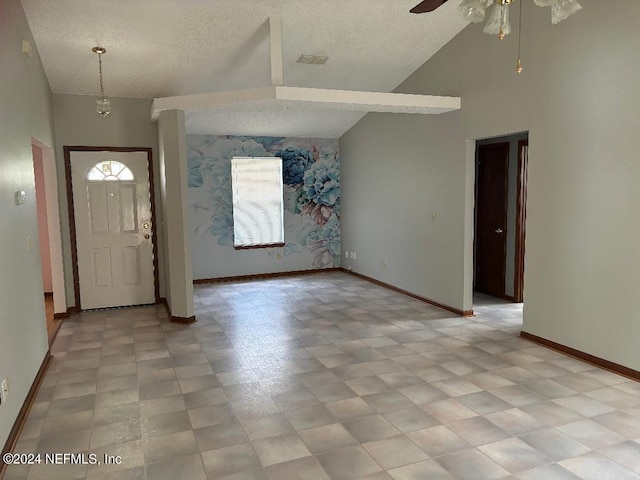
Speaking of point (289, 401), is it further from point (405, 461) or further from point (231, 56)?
point (231, 56)

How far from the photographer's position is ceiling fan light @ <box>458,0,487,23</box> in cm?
222

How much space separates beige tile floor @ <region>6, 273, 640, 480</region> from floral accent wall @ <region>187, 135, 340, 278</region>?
2534mm

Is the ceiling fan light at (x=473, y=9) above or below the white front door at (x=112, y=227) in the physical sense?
above

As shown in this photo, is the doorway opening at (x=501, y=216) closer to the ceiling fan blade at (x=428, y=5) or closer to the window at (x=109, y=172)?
the ceiling fan blade at (x=428, y=5)

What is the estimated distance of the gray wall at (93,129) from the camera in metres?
5.30

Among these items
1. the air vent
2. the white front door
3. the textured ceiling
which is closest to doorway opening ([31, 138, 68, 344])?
the white front door

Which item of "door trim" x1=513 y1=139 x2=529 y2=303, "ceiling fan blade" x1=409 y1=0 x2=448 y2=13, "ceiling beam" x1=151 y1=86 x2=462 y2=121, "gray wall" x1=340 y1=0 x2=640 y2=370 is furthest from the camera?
"door trim" x1=513 y1=139 x2=529 y2=303

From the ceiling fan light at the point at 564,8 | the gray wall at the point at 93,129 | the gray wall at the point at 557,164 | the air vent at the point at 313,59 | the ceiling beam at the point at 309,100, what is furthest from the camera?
the gray wall at the point at 93,129

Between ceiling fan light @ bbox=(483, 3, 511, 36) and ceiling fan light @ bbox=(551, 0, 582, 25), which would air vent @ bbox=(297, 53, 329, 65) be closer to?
ceiling fan light @ bbox=(483, 3, 511, 36)

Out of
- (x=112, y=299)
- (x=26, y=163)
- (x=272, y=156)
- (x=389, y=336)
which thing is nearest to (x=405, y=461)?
(x=389, y=336)

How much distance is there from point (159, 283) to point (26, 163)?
2.55 metres

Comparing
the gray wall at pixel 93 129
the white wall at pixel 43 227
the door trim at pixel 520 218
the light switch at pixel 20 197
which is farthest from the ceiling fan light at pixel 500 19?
the white wall at pixel 43 227

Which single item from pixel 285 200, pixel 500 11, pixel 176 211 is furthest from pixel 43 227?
pixel 500 11

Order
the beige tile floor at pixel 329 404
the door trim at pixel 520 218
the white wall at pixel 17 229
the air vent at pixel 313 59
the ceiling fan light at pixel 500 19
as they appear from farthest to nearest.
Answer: the door trim at pixel 520 218
the air vent at pixel 313 59
the white wall at pixel 17 229
the beige tile floor at pixel 329 404
the ceiling fan light at pixel 500 19
